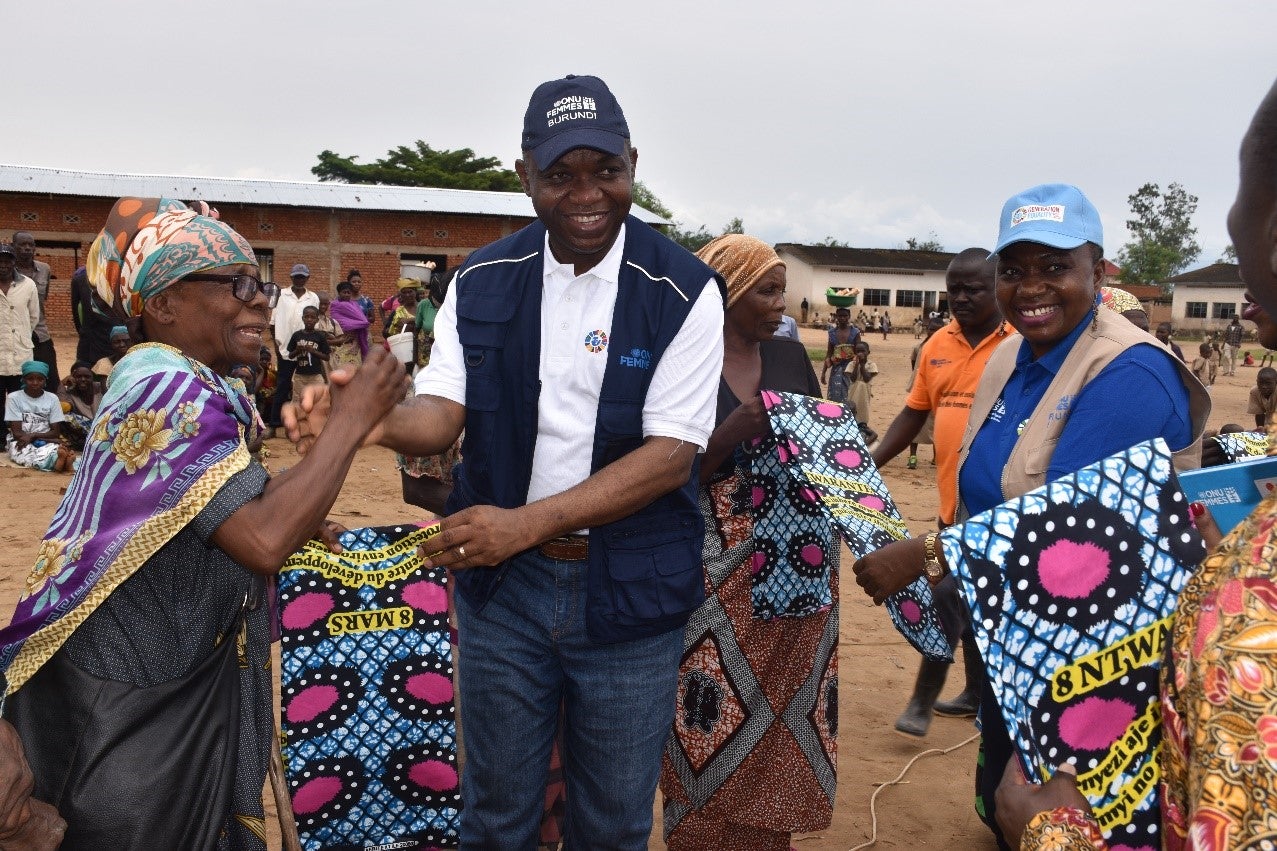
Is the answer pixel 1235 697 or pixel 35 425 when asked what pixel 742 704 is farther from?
pixel 35 425

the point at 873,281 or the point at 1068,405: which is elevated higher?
the point at 873,281

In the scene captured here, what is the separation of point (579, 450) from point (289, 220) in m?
26.3

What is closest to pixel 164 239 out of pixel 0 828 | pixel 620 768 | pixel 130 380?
pixel 130 380

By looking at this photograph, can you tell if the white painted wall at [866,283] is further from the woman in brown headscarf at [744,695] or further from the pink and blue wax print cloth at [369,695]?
the pink and blue wax print cloth at [369,695]

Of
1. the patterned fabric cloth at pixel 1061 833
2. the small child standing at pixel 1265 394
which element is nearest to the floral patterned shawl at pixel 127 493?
the patterned fabric cloth at pixel 1061 833

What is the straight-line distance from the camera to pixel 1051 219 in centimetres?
288

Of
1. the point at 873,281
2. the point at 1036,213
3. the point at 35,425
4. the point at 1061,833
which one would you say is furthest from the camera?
the point at 873,281

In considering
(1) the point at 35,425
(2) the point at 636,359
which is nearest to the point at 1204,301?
(1) the point at 35,425

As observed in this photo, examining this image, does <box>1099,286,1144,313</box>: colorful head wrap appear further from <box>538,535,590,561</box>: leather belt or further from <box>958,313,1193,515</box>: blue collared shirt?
<box>538,535,590,561</box>: leather belt

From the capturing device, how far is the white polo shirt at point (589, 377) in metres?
2.48

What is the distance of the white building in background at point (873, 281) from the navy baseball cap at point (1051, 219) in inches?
1957

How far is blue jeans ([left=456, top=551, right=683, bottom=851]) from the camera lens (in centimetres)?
255

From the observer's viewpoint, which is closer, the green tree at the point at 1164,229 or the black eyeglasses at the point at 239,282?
the black eyeglasses at the point at 239,282

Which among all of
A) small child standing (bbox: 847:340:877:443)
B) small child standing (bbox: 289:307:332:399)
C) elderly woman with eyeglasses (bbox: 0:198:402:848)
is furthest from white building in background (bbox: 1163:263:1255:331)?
elderly woman with eyeglasses (bbox: 0:198:402:848)
